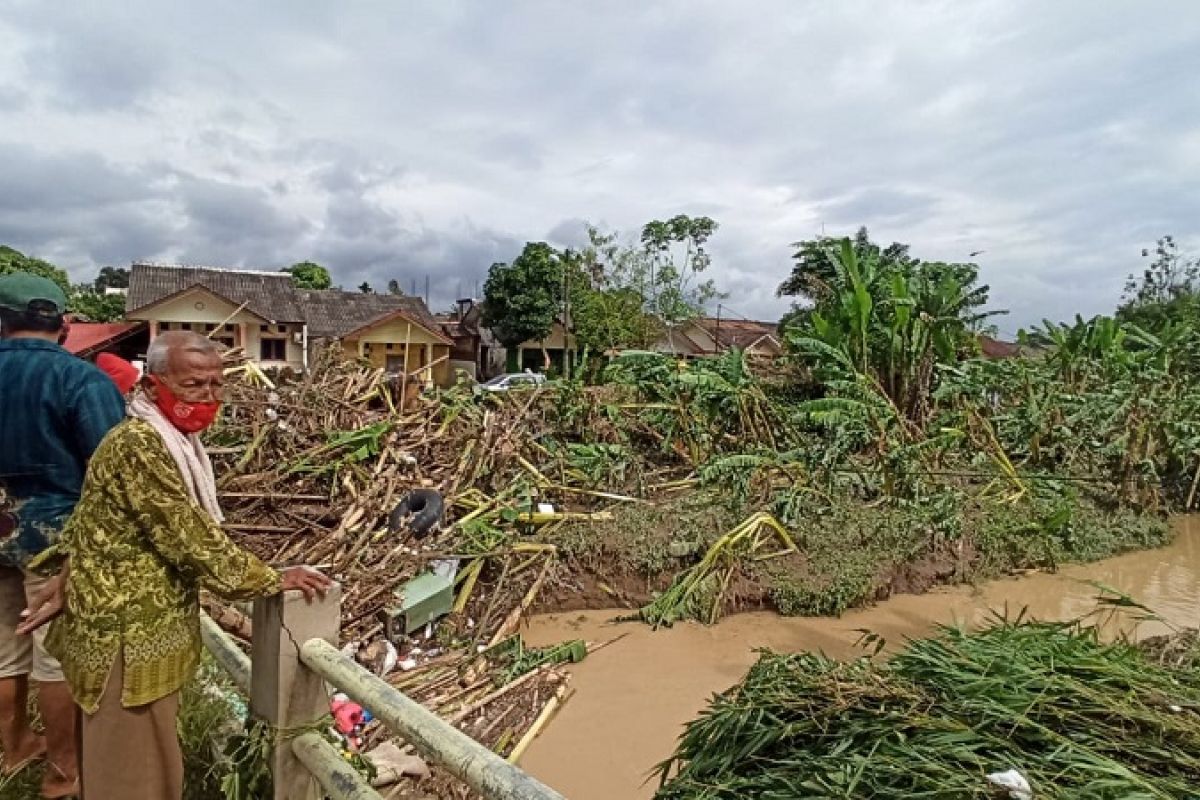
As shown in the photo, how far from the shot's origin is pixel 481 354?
104 feet

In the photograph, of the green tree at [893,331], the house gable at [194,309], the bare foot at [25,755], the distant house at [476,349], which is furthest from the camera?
the distant house at [476,349]

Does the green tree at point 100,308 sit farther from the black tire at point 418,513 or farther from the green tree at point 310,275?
the black tire at point 418,513

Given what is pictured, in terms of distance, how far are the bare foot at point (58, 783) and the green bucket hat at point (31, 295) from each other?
4.60 feet

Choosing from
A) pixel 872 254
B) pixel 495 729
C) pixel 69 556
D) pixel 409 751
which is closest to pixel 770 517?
pixel 495 729

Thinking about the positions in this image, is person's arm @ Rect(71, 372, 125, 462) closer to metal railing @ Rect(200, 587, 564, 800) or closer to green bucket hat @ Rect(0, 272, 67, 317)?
green bucket hat @ Rect(0, 272, 67, 317)

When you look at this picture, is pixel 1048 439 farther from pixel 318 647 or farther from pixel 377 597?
pixel 318 647

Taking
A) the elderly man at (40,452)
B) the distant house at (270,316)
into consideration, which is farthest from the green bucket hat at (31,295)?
the distant house at (270,316)

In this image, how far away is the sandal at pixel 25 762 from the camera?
2404mm

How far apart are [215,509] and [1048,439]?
1078 centimetres

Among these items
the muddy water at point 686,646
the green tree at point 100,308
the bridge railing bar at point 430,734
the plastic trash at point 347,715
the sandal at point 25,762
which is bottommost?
the muddy water at point 686,646

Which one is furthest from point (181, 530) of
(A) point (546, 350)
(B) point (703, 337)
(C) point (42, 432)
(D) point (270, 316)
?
(B) point (703, 337)

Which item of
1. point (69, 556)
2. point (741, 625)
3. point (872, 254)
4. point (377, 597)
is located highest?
A: point (872, 254)

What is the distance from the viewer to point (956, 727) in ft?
6.24

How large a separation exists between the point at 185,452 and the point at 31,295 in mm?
976
